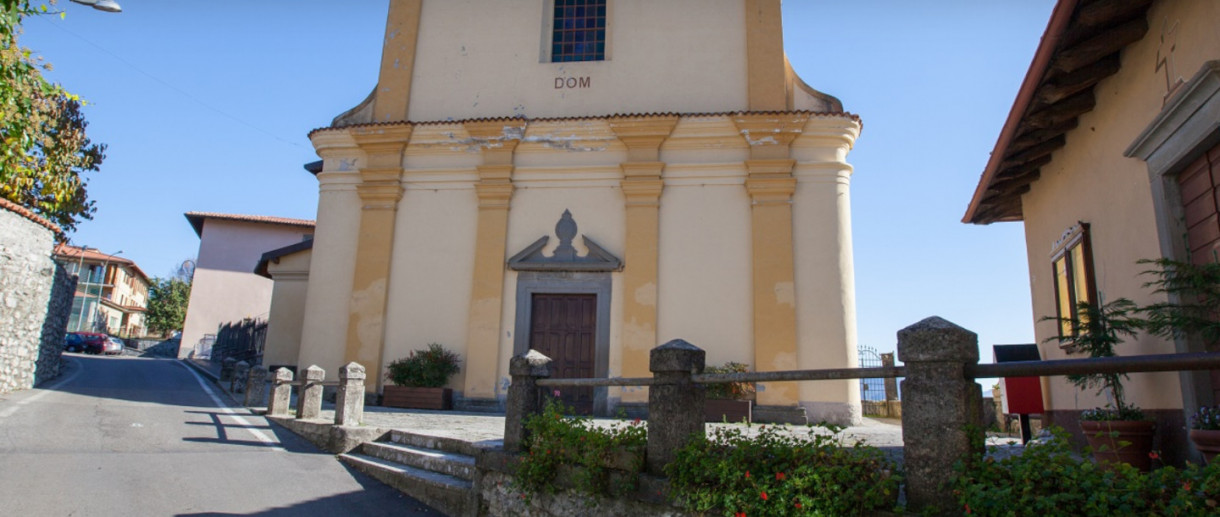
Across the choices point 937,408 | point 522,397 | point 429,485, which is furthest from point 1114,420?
point 429,485

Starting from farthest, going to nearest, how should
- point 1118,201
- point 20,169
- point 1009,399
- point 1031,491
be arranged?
point 20,169, point 1009,399, point 1118,201, point 1031,491

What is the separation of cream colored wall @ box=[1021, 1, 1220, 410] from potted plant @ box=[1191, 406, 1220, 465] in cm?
103

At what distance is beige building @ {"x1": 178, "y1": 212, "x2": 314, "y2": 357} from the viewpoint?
3688cm

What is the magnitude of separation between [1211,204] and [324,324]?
41.5 ft

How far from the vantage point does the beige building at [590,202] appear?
39.2 ft

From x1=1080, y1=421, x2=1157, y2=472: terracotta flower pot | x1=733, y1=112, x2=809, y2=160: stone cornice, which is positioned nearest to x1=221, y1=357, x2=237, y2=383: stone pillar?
x1=733, y1=112, x2=809, y2=160: stone cornice

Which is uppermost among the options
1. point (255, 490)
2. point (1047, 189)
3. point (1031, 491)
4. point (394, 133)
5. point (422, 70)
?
point (422, 70)

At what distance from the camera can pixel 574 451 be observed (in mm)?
5508

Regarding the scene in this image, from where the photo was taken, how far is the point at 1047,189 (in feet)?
25.7

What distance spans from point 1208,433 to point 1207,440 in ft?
0.20

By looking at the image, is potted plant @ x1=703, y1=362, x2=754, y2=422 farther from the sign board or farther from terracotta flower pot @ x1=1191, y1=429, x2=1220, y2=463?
terracotta flower pot @ x1=1191, y1=429, x2=1220, y2=463

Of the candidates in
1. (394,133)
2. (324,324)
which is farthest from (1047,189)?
(324,324)

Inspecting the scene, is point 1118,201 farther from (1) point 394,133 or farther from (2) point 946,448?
(1) point 394,133

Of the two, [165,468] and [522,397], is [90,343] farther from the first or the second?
[522,397]
